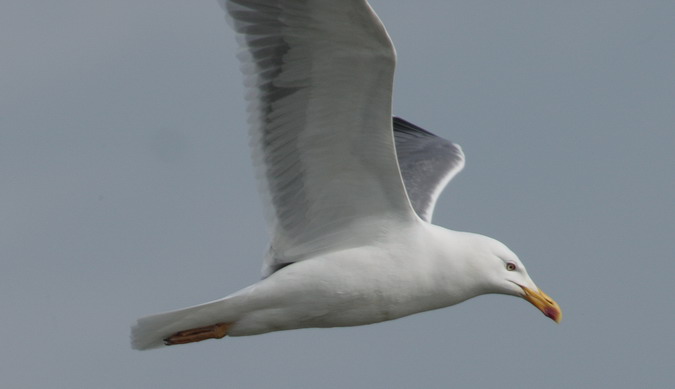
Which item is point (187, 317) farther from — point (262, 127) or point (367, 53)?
point (367, 53)

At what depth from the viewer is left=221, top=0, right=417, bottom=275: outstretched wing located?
33.0 feet

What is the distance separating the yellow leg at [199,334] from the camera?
1091 cm

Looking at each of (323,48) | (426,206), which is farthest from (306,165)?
(426,206)

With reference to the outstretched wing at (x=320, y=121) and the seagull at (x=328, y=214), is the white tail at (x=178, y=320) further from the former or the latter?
the outstretched wing at (x=320, y=121)

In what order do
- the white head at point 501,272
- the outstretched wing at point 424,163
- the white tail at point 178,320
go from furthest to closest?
the outstretched wing at point 424,163
the white head at point 501,272
the white tail at point 178,320

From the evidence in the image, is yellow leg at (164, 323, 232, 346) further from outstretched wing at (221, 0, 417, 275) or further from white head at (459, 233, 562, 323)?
white head at (459, 233, 562, 323)

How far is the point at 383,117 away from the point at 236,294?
1823mm

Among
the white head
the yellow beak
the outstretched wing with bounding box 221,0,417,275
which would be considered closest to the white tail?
the outstretched wing with bounding box 221,0,417,275

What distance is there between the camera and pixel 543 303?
1141cm

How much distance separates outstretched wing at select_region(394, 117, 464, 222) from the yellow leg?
253 cm

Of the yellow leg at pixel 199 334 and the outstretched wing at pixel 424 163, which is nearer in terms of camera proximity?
the yellow leg at pixel 199 334

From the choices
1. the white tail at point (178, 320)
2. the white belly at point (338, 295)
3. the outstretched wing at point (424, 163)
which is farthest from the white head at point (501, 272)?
the white tail at point (178, 320)

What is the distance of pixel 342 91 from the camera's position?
10.3 metres

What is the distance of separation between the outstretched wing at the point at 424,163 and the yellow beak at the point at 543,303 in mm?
1523
